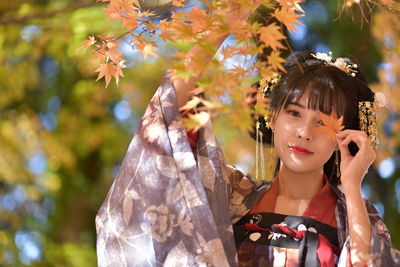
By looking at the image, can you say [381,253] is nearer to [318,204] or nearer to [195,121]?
[318,204]

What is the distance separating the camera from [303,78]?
204 cm

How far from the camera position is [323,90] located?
2.00 m

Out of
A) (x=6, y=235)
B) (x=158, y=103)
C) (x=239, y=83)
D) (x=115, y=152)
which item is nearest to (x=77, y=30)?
(x=6, y=235)

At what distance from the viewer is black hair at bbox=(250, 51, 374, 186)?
6.55ft

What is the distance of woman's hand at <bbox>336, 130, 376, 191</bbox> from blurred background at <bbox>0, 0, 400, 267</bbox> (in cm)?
220

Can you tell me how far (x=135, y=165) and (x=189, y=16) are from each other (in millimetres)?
472

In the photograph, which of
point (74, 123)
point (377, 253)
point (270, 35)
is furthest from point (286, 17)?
point (74, 123)

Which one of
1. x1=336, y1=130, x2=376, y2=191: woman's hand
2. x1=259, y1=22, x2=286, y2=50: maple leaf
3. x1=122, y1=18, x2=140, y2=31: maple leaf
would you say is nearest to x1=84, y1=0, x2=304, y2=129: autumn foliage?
x1=259, y1=22, x2=286, y2=50: maple leaf

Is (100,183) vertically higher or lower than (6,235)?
lower

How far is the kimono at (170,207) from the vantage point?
1.84m

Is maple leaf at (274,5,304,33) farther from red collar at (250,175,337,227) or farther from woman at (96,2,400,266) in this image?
red collar at (250,175,337,227)

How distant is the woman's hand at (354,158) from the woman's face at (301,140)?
0.08 metres

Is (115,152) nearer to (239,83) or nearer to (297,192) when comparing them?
(297,192)

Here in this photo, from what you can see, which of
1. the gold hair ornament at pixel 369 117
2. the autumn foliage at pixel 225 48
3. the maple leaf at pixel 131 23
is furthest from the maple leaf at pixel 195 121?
the gold hair ornament at pixel 369 117
